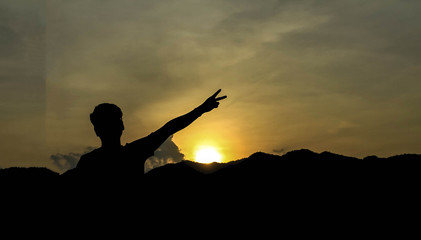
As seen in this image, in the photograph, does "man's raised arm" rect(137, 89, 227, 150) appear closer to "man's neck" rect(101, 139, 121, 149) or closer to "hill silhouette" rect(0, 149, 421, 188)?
"man's neck" rect(101, 139, 121, 149)

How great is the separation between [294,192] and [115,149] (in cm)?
5119

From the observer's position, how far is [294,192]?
5275 cm

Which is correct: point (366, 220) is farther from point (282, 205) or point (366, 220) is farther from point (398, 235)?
Result: point (282, 205)

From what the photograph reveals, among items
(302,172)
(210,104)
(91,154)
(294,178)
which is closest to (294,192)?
(294,178)

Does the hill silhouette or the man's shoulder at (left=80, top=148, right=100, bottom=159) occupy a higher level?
the hill silhouette

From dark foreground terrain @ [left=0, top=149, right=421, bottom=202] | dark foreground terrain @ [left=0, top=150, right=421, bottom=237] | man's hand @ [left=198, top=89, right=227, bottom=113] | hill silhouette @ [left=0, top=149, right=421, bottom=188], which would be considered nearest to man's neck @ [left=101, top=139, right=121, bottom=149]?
man's hand @ [left=198, top=89, right=227, bottom=113]

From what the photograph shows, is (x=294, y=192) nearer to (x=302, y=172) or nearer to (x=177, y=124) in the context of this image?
(x=302, y=172)

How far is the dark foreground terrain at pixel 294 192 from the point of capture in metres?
44.8

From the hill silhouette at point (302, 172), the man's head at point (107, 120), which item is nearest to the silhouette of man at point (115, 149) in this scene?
the man's head at point (107, 120)

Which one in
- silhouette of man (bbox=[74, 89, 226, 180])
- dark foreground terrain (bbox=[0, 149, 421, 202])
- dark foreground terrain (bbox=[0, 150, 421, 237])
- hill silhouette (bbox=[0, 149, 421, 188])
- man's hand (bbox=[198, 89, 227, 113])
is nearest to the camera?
silhouette of man (bbox=[74, 89, 226, 180])

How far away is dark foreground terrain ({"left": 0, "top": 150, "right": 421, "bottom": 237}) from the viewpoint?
147 feet

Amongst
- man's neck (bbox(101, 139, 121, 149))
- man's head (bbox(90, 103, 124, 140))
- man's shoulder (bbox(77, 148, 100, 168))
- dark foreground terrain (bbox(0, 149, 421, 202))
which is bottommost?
man's shoulder (bbox(77, 148, 100, 168))

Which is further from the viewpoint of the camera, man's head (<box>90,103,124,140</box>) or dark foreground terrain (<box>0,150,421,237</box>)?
dark foreground terrain (<box>0,150,421,237</box>)

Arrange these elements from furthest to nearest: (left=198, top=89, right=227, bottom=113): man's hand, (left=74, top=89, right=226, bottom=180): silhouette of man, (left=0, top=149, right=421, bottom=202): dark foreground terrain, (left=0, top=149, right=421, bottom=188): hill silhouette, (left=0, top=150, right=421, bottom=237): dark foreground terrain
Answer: (left=0, top=149, right=421, bottom=188): hill silhouette < (left=0, top=149, right=421, bottom=202): dark foreground terrain < (left=0, top=150, right=421, bottom=237): dark foreground terrain < (left=198, top=89, right=227, bottom=113): man's hand < (left=74, top=89, right=226, bottom=180): silhouette of man
